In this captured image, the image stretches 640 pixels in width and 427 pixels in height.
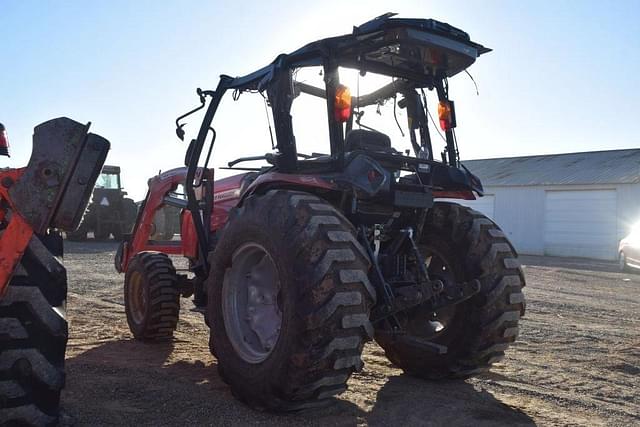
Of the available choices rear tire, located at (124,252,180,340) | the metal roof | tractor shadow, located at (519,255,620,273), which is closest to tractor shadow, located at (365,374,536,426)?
rear tire, located at (124,252,180,340)

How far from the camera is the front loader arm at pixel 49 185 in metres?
2.89

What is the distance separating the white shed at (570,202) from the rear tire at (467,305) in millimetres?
21823

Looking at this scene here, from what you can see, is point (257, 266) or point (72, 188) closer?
point (72, 188)

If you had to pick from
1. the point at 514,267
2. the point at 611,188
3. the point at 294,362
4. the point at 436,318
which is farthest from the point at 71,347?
the point at 611,188

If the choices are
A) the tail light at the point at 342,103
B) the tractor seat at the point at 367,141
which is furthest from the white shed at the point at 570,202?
the tail light at the point at 342,103

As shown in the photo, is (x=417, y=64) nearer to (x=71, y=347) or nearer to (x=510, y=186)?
(x=71, y=347)

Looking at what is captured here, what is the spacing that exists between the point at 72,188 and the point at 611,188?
25.6 m

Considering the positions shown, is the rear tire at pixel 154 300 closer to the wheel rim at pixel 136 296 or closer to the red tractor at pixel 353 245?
the wheel rim at pixel 136 296

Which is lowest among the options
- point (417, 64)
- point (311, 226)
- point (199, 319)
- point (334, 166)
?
point (199, 319)

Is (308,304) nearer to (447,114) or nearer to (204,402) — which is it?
(204,402)

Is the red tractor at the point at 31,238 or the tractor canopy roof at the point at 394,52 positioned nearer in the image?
the red tractor at the point at 31,238

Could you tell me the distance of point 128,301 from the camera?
664 cm

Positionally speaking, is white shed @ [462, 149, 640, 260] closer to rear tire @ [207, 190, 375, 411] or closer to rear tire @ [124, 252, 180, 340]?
rear tire @ [124, 252, 180, 340]

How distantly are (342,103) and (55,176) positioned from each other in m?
2.17
